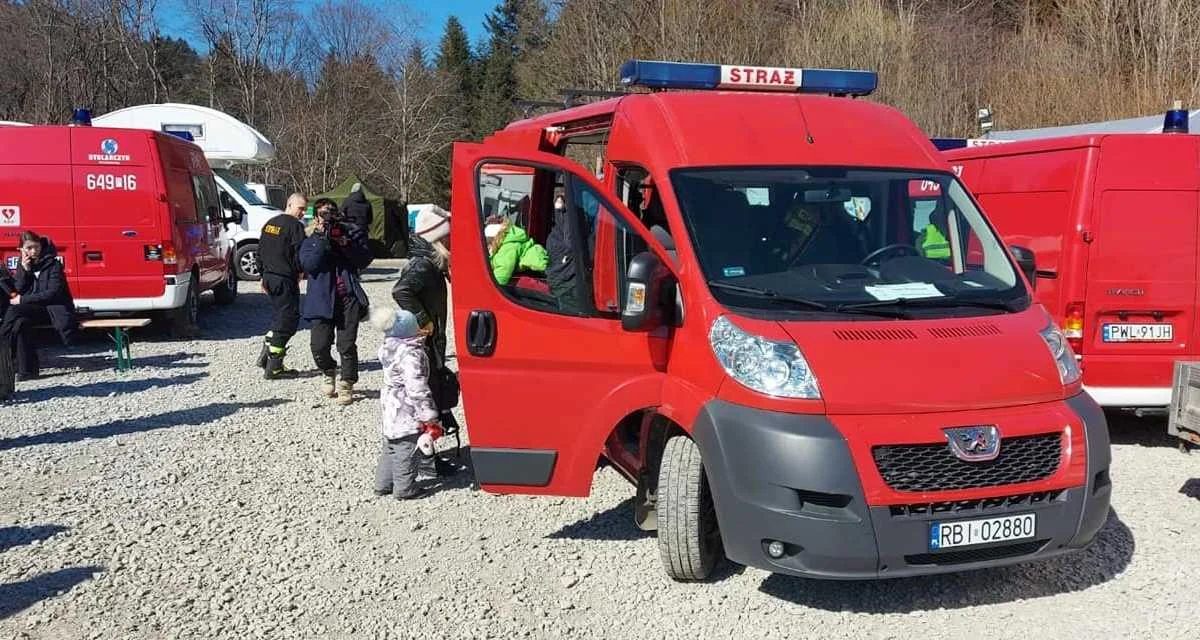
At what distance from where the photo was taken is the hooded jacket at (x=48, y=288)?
32.7 ft

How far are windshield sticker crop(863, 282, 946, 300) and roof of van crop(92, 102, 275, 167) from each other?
16433 mm

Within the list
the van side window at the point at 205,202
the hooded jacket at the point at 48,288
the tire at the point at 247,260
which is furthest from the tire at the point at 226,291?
the hooded jacket at the point at 48,288

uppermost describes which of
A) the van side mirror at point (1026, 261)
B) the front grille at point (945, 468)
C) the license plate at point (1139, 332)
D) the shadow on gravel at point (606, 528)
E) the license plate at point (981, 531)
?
the van side mirror at point (1026, 261)

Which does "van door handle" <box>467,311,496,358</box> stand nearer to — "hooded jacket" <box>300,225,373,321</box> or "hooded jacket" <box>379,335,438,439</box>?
"hooded jacket" <box>379,335,438,439</box>

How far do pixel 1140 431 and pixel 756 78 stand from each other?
451cm

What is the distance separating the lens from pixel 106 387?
9.65 m

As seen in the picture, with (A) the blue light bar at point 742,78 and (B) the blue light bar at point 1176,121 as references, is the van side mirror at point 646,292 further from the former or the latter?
(B) the blue light bar at point 1176,121

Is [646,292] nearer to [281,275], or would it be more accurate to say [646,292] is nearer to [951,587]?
[951,587]

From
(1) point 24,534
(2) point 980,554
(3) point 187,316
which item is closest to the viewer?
(2) point 980,554

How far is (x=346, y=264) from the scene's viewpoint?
860 centimetres

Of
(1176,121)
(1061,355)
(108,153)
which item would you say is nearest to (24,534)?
Answer: (1061,355)

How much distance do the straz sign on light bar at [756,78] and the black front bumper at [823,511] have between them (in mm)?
2864

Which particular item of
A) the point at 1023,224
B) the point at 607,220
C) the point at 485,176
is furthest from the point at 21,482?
the point at 1023,224

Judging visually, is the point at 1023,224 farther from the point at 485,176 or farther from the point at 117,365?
the point at 117,365
